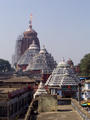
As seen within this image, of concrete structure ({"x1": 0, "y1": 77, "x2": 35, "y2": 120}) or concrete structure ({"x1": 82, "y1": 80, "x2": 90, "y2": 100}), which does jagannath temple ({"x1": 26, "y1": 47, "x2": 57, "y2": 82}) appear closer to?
concrete structure ({"x1": 82, "y1": 80, "x2": 90, "y2": 100})

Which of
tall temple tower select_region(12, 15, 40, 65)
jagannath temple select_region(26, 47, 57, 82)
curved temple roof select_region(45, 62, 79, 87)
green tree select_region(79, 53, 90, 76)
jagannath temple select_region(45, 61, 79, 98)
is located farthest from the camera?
tall temple tower select_region(12, 15, 40, 65)

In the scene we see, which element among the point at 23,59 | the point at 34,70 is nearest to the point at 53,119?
the point at 34,70

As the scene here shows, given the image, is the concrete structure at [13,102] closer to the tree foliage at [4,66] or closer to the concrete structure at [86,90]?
the concrete structure at [86,90]

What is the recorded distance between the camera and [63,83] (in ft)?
186

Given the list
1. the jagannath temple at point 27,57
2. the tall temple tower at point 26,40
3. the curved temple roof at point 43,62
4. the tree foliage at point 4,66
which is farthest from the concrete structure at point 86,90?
the tall temple tower at point 26,40

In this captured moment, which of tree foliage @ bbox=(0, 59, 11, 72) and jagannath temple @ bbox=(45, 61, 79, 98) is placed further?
tree foliage @ bbox=(0, 59, 11, 72)

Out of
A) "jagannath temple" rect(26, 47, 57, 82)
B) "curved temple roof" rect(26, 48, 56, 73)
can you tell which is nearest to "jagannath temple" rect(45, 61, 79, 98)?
"jagannath temple" rect(26, 47, 57, 82)

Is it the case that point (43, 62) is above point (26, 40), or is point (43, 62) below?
below

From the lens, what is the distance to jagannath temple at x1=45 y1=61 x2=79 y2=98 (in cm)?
5538

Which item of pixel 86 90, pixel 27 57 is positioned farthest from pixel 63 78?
pixel 27 57

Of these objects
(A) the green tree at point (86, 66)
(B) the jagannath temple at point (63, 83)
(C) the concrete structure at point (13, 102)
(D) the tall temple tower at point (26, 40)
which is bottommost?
(C) the concrete structure at point (13, 102)

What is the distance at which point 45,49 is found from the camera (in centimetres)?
9812

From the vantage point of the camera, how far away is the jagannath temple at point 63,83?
5538 cm

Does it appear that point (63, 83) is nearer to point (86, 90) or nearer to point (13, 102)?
point (86, 90)
